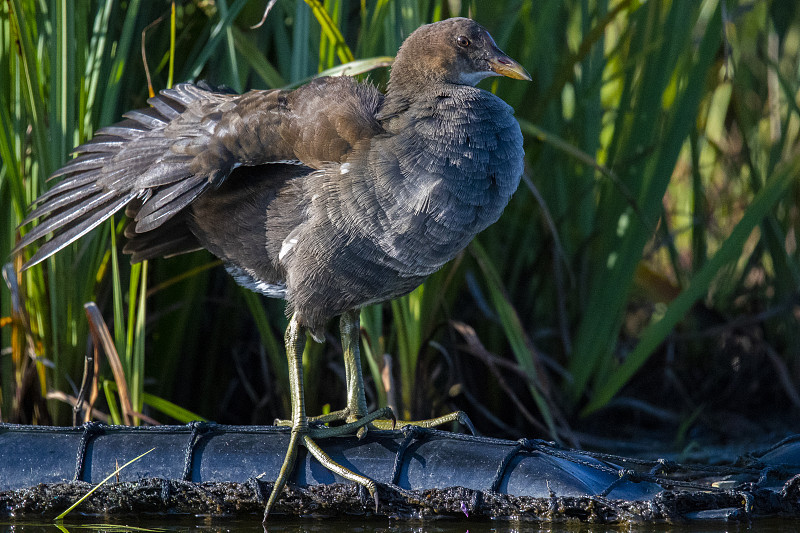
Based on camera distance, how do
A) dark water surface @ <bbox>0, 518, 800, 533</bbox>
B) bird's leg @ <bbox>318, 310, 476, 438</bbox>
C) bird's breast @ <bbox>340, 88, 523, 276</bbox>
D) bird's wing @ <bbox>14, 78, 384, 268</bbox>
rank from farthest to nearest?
bird's leg @ <bbox>318, 310, 476, 438</bbox>, bird's wing @ <bbox>14, 78, 384, 268</bbox>, bird's breast @ <bbox>340, 88, 523, 276</bbox>, dark water surface @ <bbox>0, 518, 800, 533</bbox>

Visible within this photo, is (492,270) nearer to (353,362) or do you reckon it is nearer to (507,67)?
(353,362)

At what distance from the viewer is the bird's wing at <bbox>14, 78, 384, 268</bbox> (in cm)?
260

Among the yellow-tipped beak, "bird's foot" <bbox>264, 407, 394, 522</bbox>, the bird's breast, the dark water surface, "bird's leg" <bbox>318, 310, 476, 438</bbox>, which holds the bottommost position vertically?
the dark water surface

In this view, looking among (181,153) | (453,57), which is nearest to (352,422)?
(181,153)

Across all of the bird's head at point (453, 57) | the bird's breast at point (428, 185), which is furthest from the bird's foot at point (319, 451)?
the bird's head at point (453, 57)

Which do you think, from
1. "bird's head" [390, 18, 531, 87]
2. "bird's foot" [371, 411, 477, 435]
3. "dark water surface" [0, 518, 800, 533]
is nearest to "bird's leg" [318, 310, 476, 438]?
"bird's foot" [371, 411, 477, 435]

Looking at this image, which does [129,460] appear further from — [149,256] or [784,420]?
[784,420]

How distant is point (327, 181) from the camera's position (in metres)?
2.57

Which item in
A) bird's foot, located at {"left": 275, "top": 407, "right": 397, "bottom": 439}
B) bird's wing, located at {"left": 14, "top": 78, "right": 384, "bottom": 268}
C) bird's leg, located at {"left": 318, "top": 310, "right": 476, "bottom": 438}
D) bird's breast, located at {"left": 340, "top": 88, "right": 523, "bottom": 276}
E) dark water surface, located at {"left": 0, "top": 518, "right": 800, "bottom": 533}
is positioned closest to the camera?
dark water surface, located at {"left": 0, "top": 518, "right": 800, "bottom": 533}

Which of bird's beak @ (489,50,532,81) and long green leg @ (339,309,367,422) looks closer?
bird's beak @ (489,50,532,81)

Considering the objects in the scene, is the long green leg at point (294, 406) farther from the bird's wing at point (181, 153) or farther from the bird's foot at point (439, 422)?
the bird's wing at point (181, 153)

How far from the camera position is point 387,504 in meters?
2.57

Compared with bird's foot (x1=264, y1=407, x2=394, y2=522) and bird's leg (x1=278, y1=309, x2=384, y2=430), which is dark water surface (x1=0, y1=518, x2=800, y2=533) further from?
bird's leg (x1=278, y1=309, x2=384, y2=430)

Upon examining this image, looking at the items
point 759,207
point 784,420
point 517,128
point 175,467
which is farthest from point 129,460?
point 784,420
